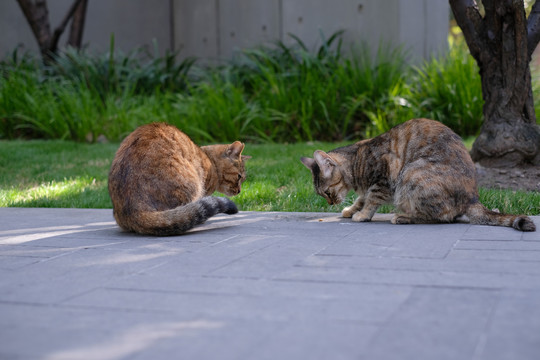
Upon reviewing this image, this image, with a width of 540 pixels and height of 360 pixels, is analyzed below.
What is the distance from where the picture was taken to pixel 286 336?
230 cm

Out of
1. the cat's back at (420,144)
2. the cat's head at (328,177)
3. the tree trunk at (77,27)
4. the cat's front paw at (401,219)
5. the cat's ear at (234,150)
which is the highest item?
the tree trunk at (77,27)

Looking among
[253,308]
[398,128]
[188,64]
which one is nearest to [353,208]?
[398,128]

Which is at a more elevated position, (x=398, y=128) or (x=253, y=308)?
(x=398, y=128)

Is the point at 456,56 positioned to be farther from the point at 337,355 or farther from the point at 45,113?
the point at 337,355

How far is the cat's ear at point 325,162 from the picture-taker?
5398 millimetres

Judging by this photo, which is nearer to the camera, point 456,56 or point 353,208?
point 353,208

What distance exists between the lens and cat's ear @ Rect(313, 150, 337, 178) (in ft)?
17.7

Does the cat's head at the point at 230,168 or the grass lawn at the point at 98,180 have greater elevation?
the cat's head at the point at 230,168

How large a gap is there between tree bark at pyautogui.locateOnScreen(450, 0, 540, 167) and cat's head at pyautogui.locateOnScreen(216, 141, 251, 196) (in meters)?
2.69

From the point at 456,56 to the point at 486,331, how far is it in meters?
8.80

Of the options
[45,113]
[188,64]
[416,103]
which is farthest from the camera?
[188,64]

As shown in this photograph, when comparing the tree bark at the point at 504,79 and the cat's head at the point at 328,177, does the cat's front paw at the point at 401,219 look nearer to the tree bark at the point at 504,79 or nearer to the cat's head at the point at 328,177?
the cat's head at the point at 328,177

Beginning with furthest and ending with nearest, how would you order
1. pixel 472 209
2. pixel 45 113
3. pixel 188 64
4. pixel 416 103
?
pixel 188 64
pixel 45 113
pixel 416 103
pixel 472 209

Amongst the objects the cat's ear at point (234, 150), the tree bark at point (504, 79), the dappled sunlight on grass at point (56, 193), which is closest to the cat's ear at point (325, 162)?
the cat's ear at point (234, 150)
